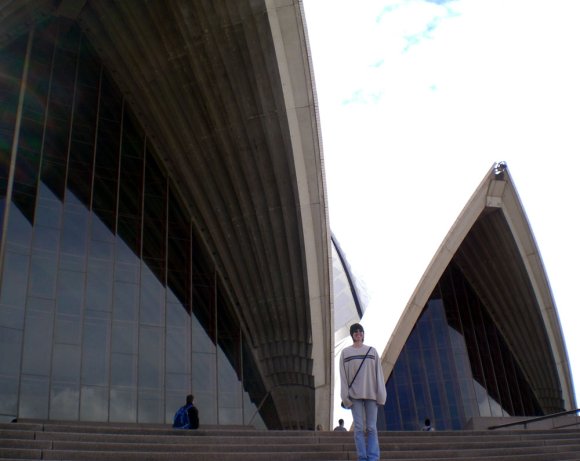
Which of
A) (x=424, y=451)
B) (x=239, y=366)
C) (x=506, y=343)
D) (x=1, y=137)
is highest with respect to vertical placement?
(x=1, y=137)

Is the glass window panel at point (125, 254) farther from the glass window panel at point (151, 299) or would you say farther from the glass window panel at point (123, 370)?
the glass window panel at point (123, 370)

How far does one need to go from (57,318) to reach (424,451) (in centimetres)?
964

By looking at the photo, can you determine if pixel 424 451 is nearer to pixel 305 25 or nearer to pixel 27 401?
pixel 27 401

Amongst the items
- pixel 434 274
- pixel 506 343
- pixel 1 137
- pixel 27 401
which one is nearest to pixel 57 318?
pixel 27 401

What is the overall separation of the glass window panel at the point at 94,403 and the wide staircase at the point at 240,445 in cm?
614

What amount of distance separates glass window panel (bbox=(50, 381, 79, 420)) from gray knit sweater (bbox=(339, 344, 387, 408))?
9.82m

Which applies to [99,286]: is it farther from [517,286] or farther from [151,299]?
[517,286]

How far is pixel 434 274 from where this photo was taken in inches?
866

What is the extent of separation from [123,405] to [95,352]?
1360 millimetres

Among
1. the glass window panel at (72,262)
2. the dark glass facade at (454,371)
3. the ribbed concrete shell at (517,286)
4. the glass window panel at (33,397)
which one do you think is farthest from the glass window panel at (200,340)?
the ribbed concrete shell at (517,286)

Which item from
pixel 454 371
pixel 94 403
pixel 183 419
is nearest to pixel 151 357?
pixel 94 403

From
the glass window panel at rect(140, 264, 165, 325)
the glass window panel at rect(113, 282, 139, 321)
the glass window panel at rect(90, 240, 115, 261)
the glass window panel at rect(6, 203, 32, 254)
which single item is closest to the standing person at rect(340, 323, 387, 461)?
the glass window panel at rect(113, 282, 139, 321)

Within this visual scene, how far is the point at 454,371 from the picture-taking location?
24.2 m

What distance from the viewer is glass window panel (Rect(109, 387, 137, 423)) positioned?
16.8 m
